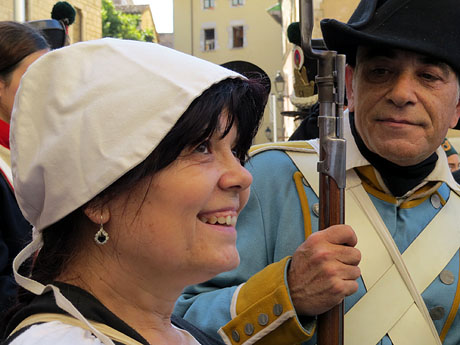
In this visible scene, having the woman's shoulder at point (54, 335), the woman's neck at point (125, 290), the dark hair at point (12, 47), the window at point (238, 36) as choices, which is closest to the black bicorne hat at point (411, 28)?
the woman's neck at point (125, 290)

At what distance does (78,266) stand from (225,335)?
0.68 meters

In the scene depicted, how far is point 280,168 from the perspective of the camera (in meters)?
2.44

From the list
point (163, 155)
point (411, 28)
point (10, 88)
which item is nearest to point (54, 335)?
point (163, 155)

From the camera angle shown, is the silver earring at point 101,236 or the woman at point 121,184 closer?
the woman at point 121,184

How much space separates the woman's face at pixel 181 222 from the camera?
4.91 feet

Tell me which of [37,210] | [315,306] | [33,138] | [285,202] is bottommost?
[315,306]

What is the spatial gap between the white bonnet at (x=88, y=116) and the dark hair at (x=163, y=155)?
0.06 m

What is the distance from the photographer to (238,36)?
141ft

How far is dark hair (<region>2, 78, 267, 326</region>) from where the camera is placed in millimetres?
1485

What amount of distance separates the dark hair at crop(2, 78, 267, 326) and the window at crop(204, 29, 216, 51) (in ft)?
136

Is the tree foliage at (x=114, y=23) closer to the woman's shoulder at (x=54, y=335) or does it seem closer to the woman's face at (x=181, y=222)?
the woman's face at (x=181, y=222)

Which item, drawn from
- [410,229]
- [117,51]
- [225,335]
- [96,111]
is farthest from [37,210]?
[410,229]

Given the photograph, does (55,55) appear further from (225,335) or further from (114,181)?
(225,335)

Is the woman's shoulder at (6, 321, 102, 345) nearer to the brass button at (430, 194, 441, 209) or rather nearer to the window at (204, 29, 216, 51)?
the brass button at (430, 194, 441, 209)
